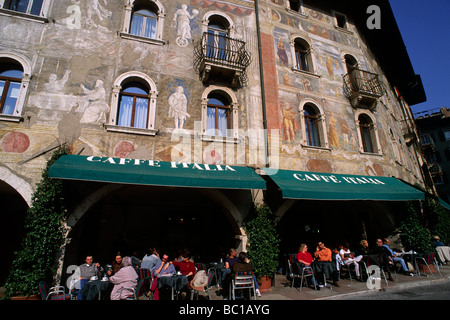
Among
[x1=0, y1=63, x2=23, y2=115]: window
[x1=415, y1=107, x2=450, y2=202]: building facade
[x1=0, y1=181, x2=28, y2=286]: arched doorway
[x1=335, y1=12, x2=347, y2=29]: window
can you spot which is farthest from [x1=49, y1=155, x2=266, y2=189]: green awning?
[x1=415, y1=107, x2=450, y2=202]: building facade

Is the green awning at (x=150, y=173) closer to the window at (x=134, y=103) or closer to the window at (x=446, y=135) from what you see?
the window at (x=134, y=103)

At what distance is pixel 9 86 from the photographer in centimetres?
756

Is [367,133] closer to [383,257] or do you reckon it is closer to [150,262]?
[383,257]

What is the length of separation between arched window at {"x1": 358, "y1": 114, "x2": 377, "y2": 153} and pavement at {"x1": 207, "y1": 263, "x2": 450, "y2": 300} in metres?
5.81

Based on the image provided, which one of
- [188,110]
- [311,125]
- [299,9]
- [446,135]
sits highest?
[446,135]

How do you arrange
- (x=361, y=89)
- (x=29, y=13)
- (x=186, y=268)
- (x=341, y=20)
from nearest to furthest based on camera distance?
1. (x=186, y=268)
2. (x=29, y=13)
3. (x=361, y=89)
4. (x=341, y=20)

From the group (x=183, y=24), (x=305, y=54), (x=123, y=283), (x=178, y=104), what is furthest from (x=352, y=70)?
(x=123, y=283)

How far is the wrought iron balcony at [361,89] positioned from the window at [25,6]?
13.4 meters

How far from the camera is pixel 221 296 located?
23.0ft

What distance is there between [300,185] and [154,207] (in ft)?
24.3

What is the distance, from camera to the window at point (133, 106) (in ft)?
27.5

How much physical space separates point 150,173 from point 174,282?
284cm

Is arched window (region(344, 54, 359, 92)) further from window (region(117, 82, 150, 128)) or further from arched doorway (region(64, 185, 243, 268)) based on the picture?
window (region(117, 82, 150, 128))
